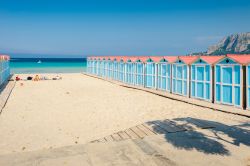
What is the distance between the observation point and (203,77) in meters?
15.2

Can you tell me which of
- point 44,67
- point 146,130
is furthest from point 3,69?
point 44,67

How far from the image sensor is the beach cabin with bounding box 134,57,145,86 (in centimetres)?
2287

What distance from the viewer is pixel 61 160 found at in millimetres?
6023

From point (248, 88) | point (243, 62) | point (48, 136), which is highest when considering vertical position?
point (243, 62)

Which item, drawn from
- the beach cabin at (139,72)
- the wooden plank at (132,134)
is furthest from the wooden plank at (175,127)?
the beach cabin at (139,72)

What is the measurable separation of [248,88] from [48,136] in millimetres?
9195

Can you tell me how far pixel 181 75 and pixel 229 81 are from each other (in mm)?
4225

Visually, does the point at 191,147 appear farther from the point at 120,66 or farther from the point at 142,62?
the point at 120,66

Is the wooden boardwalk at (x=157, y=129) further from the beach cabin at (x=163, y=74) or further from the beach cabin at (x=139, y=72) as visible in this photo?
the beach cabin at (x=139, y=72)

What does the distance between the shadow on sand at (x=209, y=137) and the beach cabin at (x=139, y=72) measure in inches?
548

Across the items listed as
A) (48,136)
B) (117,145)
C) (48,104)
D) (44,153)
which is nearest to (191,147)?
(117,145)

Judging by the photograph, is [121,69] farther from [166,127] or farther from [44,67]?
[44,67]

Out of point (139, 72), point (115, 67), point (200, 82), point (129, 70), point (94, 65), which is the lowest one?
point (200, 82)

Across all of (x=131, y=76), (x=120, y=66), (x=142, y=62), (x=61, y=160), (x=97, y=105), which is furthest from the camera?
(x=120, y=66)
